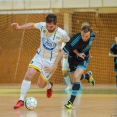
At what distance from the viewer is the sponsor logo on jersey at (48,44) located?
25.5 feet

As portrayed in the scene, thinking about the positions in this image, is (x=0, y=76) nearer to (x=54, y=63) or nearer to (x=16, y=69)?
(x=16, y=69)

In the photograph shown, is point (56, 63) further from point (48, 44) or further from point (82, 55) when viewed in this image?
point (82, 55)

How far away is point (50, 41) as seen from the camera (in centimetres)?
Result: 775

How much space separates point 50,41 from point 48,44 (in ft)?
0.29

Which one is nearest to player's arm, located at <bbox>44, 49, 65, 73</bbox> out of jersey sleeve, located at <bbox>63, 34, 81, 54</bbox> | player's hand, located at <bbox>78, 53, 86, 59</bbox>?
jersey sleeve, located at <bbox>63, 34, 81, 54</bbox>

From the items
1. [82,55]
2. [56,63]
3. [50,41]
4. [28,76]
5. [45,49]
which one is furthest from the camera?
[82,55]

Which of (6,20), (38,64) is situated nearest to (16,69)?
(6,20)

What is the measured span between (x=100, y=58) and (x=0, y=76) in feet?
17.6

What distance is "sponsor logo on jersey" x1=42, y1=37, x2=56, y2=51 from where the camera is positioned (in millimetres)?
7764

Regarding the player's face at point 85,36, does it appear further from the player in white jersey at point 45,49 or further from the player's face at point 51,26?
the player's face at point 51,26

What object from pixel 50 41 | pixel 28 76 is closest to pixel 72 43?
pixel 50 41

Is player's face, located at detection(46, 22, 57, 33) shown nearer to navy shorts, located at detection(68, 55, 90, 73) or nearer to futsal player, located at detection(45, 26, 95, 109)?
futsal player, located at detection(45, 26, 95, 109)

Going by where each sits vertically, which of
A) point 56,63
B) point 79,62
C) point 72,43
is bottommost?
point 79,62

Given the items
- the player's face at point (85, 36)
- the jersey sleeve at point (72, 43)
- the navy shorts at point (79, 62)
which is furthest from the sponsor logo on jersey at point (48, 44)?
the navy shorts at point (79, 62)
